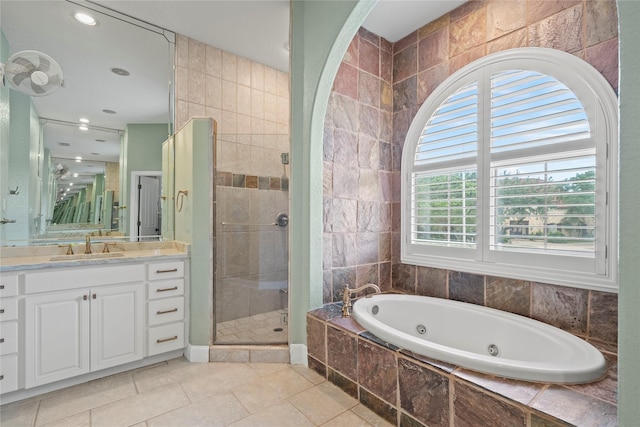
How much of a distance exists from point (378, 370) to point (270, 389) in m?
0.74

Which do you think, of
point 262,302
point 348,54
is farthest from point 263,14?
point 262,302

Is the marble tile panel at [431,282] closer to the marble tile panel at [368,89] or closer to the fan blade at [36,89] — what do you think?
the marble tile panel at [368,89]

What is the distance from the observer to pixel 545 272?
1945mm

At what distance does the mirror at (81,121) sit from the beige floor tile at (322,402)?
195 centimetres

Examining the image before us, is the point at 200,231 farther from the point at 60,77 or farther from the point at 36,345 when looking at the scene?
the point at 60,77

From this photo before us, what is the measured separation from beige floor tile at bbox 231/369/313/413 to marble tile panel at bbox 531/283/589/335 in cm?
160

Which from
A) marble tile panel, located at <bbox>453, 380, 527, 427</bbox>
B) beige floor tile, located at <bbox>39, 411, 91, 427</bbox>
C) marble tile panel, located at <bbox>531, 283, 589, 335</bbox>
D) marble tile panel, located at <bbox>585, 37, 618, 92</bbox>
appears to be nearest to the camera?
marble tile panel, located at <bbox>453, 380, 527, 427</bbox>

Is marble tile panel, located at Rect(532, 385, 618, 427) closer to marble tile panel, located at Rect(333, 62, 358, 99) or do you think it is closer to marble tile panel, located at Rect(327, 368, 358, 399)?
marble tile panel, located at Rect(327, 368, 358, 399)

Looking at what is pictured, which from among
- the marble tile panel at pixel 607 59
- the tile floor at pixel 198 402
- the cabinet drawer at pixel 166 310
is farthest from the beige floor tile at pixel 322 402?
the marble tile panel at pixel 607 59

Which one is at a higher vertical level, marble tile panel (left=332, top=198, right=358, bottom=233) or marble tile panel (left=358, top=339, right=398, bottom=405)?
marble tile panel (left=332, top=198, right=358, bottom=233)

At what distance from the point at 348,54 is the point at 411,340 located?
2304 mm

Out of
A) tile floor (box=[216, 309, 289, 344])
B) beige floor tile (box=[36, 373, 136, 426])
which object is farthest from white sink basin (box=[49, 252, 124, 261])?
tile floor (box=[216, 309, 289, 344])

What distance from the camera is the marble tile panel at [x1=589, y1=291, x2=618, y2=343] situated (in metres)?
1.68

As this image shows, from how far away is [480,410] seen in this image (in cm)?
123
